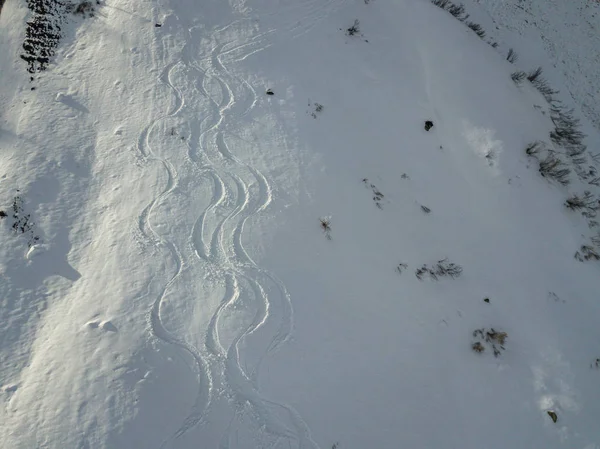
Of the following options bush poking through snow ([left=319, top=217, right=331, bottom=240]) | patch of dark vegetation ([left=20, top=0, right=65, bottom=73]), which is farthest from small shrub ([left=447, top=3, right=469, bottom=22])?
patch of dark vegetation ([left=20, top=0, right=65, bottom=73])

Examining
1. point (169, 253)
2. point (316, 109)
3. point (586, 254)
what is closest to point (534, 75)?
point (586, 254)

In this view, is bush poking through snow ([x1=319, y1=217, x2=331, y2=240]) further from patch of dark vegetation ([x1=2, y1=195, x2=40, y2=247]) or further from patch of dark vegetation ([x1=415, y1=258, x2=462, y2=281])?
patch of dark vegetation ([x1=2, y1=195, x2=40, y2=247])

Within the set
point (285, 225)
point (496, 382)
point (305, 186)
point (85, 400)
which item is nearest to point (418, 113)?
point (305, 186)

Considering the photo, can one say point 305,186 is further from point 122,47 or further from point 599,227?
point 599,227

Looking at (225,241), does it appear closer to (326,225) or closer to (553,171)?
(326,225)

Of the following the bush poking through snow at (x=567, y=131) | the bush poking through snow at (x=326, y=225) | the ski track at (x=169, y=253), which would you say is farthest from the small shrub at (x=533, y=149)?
the ski track at (x=169, y=253)

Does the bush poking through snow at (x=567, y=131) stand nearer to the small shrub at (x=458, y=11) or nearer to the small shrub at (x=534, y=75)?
the small shrub at (x=534, y=75)
